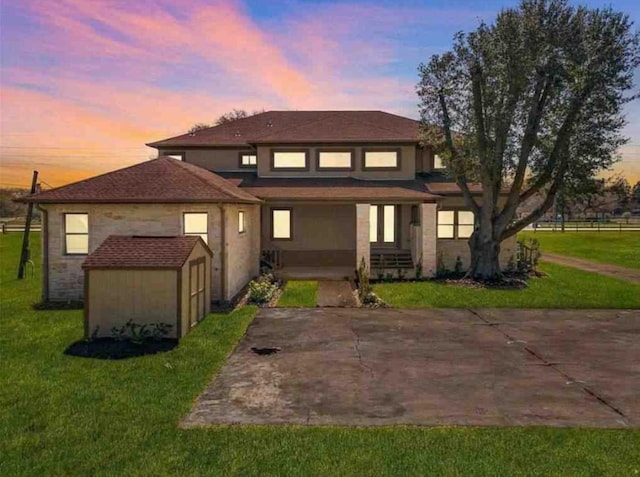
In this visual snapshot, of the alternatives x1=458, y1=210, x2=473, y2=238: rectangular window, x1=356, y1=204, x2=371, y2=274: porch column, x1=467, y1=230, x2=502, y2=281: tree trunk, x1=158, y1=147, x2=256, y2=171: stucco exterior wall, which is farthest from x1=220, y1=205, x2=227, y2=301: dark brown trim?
x1=458, y1=210, x2=473, y2=238: rectangular window

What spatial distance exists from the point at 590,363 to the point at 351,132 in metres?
16.3

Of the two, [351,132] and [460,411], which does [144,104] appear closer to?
[351,132]

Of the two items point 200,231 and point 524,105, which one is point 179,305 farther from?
point 524,105

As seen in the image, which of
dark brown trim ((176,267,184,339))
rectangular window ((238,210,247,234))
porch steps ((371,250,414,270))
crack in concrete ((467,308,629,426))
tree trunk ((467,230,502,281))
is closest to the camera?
crack in concrete ((467,308,629,426))

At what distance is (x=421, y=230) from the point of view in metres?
18.9

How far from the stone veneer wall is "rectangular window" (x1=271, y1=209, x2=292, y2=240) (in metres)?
6.55

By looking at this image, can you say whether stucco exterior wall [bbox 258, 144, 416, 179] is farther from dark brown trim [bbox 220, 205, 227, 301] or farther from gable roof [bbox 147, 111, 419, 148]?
dark brown trim [bbox 220, 205, 227, 301]

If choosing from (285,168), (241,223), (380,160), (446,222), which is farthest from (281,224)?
(446,222)

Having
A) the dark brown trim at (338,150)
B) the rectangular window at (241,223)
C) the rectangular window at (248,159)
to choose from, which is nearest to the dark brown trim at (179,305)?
the rectangular window at (241,223)

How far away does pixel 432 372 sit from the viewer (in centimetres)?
815

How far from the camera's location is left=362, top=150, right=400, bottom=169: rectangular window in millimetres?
22016

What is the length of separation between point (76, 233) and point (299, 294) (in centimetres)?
767

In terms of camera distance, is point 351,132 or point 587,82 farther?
point 351,132

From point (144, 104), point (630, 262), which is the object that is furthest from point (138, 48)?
point (630, 262)
